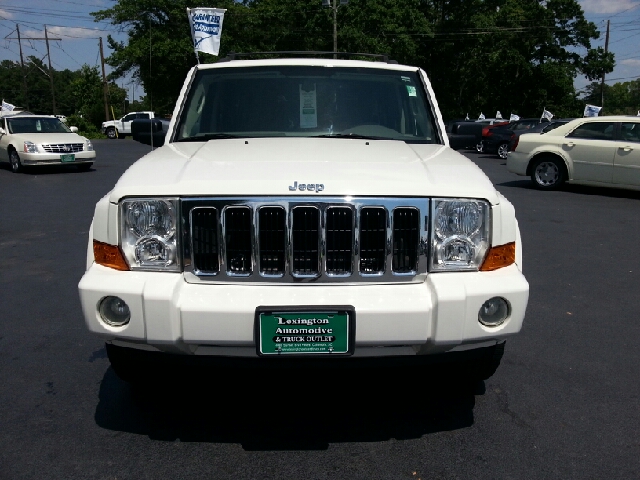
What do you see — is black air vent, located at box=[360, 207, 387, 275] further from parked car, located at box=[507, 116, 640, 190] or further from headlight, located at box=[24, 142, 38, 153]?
headlight, located at box=[24, 142, 38, 153]

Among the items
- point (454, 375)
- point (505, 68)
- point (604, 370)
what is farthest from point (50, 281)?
point (505, 68)

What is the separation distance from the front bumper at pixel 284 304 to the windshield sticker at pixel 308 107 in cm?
170

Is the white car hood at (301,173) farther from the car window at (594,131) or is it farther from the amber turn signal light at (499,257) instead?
the car window at (594,131)

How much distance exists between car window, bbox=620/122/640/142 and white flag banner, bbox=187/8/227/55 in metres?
7.69

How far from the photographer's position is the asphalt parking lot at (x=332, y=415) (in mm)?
3008

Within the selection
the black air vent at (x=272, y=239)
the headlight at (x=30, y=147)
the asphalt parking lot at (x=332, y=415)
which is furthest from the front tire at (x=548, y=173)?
the headlight at (x=30, y=147)

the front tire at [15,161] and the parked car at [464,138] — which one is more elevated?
the parked car at [464,138]

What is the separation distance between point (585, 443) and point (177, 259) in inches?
82.3

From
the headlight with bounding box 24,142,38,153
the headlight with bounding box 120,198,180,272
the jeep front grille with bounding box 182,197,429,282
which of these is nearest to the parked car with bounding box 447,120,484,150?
the jeep front grille with bounding box 182,197,429,282

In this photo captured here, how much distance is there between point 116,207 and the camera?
3.05 meters

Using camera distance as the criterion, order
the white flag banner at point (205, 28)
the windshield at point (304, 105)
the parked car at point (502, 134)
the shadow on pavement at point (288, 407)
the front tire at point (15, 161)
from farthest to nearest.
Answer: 1. the parked car at point (502, 134)
2. the front tire at point (15, 161)
3. the white flag banner at point (205, 28)
4. the windshield at point (304, 105)
5. the shadow on pavement at point (288, 407)

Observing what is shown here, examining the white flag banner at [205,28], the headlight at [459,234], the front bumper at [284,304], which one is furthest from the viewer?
the white flag banner at [205,28]

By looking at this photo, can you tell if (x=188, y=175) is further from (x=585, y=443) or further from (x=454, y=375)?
(x=585, y=443)

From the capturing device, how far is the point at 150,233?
9.97 feet
